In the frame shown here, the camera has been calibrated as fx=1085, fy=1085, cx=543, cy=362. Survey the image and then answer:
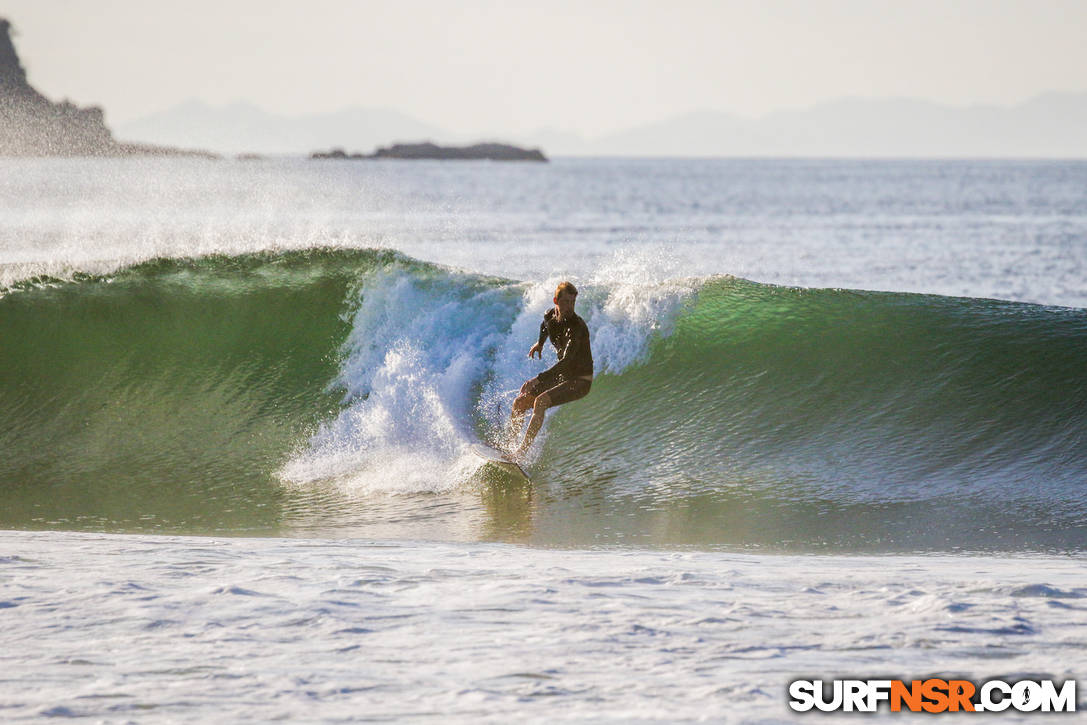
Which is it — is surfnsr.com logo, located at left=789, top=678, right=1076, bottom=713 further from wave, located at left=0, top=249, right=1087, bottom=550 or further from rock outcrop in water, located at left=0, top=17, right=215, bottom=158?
rock outcrop in water, located at left=0, top=17, right=215, bottom=158

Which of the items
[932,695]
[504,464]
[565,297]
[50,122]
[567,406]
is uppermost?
[50,122]

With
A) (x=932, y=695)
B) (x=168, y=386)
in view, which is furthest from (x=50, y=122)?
(x=932, y=695)

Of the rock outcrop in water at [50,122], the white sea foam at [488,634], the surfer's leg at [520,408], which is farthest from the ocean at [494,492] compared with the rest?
the rock outcrop in water at [50,122]

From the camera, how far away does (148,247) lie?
11.4m

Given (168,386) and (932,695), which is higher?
(168,386)

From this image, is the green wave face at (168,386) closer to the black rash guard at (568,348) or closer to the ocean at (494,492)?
the ocean at (494,492)

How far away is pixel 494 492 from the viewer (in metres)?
7.43

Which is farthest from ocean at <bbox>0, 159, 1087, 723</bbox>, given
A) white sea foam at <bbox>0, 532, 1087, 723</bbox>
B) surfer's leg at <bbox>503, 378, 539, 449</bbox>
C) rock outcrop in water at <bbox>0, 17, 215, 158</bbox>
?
rock outcrop in water at <bbox>0, 17, 215, 158</bbox>

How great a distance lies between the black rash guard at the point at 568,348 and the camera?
7.32 meters

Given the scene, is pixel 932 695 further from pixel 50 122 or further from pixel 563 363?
pixel 50 122

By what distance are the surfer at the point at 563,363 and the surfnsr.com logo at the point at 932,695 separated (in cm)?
393

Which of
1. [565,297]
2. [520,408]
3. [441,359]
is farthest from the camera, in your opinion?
[441,359]

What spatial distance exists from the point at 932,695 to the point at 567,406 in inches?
228

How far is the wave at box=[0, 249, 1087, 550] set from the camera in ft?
24.0
